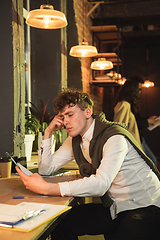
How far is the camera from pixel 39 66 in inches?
165

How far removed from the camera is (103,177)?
153cm

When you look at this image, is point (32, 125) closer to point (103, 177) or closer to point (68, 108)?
point (68, 108)

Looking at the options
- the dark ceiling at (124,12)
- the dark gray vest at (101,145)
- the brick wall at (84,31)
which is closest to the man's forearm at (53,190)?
the dark gray vest at (101,145)

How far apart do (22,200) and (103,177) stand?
44 centimetres

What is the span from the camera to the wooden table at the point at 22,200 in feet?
3.43

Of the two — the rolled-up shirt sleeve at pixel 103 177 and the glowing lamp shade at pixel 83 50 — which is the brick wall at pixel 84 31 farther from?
the rolled-up shirt sleeve at pixel 103 177

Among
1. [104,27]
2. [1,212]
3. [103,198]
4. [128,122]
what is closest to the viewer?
[1,212]

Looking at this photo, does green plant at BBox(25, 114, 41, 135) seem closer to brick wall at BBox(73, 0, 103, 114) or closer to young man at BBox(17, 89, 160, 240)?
young man at BBox(17, 89, 160, 240)

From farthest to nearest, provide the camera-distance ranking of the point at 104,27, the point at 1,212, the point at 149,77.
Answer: the point at 149,77 < the point at 104,27 < the point at 1,212

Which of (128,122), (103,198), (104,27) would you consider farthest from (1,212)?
(104,27)

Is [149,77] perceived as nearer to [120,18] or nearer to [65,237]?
[120,18]

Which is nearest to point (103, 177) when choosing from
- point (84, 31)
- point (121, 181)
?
point (121, 181)

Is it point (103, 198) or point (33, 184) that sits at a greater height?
point (33, 184)

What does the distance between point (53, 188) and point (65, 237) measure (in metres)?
0.53
